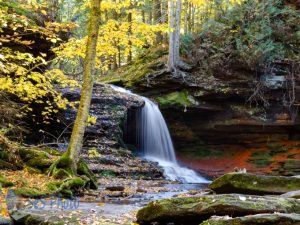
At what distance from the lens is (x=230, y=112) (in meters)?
18.9

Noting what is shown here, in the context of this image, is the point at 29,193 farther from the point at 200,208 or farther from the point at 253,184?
the point at 253,184

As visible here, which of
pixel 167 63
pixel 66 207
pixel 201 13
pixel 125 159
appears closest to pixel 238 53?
pixel 167 63

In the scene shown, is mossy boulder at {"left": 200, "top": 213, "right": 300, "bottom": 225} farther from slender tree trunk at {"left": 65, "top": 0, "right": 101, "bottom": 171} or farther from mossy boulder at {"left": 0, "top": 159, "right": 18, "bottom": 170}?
mossy boulder at {"left": 0, "top": 159, "right": 18, "bottom": 170}

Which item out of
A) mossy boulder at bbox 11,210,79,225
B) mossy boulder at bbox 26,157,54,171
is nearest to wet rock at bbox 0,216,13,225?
mossy boulder at bbox 11,210,79,225

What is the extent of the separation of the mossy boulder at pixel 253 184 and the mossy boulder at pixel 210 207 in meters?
1.47

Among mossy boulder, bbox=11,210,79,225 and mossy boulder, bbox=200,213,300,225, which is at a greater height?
mossy boulder, bbox=200,213,300,225

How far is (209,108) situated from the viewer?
18.6 metres

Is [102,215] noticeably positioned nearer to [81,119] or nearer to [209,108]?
[81,119]

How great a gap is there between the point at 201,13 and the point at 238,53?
389 inches

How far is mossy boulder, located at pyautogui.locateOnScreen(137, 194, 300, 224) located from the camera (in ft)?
16.3

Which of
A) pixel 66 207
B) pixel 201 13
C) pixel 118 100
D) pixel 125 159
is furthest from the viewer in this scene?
pixel 201 13

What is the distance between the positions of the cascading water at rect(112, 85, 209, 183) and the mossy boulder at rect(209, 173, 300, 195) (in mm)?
10118

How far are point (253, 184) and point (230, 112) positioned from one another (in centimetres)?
1234

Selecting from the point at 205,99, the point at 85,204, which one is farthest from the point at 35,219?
the point at 205,99
